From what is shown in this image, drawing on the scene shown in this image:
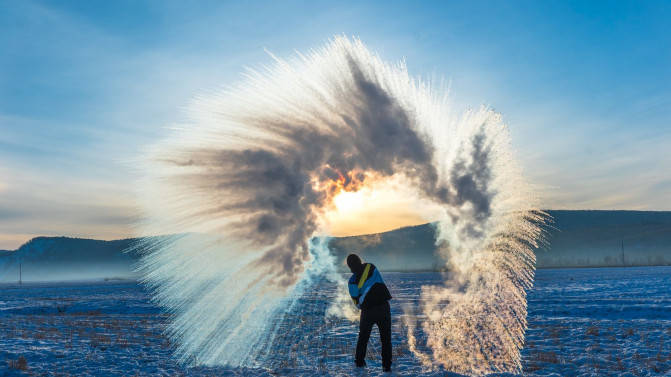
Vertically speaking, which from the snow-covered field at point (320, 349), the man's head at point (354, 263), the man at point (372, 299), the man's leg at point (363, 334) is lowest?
the snow-covered field at point (320, 349)

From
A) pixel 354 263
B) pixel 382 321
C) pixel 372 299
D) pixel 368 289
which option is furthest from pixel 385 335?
pixel 354 263

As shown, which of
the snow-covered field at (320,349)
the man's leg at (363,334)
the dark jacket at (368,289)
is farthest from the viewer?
the snow-covered field at (320,349)

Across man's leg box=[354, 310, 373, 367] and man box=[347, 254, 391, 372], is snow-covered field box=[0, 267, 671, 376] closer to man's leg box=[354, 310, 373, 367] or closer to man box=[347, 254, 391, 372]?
man's leg box=[354, 310, 373, 367]

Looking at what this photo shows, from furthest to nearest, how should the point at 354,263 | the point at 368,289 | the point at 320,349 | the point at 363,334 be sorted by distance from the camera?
the point at 320,349 → the point at 363,334 → the point at 354,263 → the point at 368,289

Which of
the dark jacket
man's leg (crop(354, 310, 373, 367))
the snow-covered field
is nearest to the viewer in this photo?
the dark jacket

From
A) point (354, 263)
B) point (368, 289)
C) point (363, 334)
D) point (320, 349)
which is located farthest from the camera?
point (320, 349)

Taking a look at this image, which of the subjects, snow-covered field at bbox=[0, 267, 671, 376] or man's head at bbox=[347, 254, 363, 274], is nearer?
man's head at bbox=[347, 254, 363, 274]

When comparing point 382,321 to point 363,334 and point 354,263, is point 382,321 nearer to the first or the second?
point 363,334

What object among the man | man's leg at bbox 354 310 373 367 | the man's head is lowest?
man's leg at bbox 354 310 373 367

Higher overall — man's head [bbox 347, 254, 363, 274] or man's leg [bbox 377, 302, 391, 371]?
man's head [bbox 347, 254, 363, 274]

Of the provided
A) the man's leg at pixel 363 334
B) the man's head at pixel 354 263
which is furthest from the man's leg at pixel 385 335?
the man's head at pixel 354 263

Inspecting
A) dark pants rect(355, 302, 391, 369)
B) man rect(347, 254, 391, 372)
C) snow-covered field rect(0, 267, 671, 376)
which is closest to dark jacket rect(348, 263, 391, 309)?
man rect(347, 254, 391, 372)

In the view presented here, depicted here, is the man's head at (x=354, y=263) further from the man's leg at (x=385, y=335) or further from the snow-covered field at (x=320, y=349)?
the snow-covered field at (x=320, y=349)

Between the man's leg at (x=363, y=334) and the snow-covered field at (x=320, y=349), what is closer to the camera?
the man's leg at (x=363, y=334)
